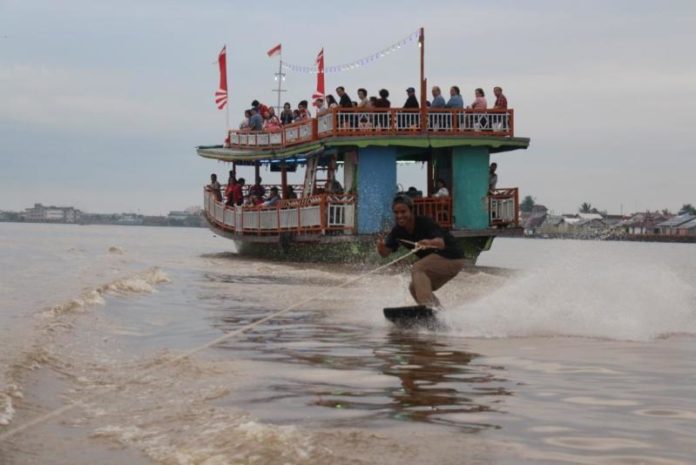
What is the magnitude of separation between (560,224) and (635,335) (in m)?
111

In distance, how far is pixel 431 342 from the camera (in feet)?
30.4

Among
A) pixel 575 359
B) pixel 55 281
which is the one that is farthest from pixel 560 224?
pixel 575 359

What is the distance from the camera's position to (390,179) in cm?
2519

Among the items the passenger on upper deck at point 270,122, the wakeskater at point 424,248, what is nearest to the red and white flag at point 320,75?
the passenger on upper deck at point 270,122

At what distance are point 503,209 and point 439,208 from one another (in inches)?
85.3

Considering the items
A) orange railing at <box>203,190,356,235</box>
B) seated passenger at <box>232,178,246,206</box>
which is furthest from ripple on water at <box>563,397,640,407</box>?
seated passenger at <box>232,178,246,206</box>

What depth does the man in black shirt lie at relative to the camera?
1063 centimetres

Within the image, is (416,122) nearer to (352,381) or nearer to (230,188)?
(230,188)

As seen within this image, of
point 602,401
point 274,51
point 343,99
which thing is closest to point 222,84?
point 274,51

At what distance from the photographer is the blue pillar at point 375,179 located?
24.9m

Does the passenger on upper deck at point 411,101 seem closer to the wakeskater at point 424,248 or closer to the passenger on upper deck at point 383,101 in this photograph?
the passenger on upper deck at point 383,101

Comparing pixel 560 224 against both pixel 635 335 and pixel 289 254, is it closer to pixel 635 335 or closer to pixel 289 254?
pixel 289 254

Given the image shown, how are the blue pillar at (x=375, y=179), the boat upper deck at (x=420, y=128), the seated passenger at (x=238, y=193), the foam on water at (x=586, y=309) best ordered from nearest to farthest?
1. the foam on water at (x=586, y=309)
2. the boat upper deck at (x=420, y=128)
3. the blue pillar at (x=375, y=179)
4. the seated passenger at (x=238, y=193)

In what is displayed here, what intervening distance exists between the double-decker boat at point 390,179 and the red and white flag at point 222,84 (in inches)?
470
